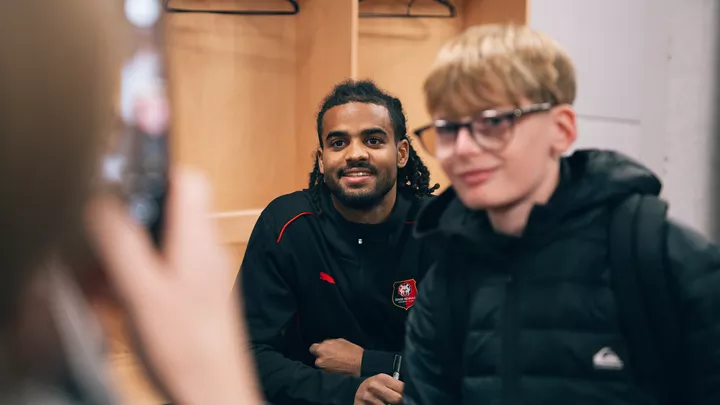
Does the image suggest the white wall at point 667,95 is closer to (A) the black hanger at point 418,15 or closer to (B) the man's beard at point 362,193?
(A) the black hanger at point 418,15

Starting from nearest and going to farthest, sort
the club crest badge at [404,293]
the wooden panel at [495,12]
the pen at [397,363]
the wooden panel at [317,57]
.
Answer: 1. the pen at [397,363]
2. the club crest badge at [404,293]
3. the wooden panel at [317,57]
4. the wooden panel at [495,12]

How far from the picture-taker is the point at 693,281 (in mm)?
904

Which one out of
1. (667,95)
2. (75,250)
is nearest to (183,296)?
(75,250)

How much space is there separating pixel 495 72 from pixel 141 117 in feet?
2.66

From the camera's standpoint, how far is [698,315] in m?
0.90

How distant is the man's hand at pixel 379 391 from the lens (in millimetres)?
1552

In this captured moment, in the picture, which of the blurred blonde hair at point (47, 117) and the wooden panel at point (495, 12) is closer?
the blurred blonde hair at point (47, 117)

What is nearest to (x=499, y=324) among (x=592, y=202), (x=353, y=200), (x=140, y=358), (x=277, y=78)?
(x=592, y=202)

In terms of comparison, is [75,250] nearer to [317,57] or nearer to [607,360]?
[607,360]

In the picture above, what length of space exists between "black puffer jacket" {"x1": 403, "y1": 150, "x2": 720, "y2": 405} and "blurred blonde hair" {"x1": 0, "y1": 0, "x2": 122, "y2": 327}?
2.79ft

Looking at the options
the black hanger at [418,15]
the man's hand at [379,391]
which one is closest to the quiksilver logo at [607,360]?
the man's hand at [379,391]

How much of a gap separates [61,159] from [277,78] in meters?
2.39

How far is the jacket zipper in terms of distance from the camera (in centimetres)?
99

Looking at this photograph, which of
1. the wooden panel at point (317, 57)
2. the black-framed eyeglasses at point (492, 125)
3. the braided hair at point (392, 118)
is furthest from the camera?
the wooden panel at point (317, 57)
